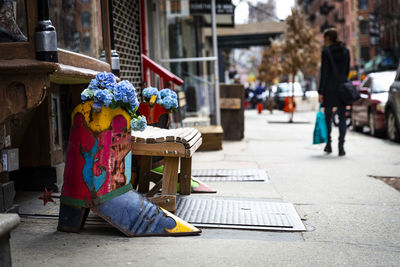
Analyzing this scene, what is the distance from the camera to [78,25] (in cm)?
574

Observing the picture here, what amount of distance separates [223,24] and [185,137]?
13.2 meters

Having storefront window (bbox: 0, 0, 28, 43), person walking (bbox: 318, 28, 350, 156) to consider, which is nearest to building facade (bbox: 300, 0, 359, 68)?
person walking (bbox: 318, 28, 350, 156)

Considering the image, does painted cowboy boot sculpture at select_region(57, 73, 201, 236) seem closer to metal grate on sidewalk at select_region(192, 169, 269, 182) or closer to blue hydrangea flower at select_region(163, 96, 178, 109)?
blue hydrangea flower at select_region(163, 96, 178, 109)

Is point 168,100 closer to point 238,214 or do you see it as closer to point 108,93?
point 238,214

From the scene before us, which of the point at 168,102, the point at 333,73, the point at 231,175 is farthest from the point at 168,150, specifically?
the point at 333,73

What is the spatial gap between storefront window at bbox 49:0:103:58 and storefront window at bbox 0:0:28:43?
68 cm

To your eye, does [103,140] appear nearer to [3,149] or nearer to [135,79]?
[3,149]

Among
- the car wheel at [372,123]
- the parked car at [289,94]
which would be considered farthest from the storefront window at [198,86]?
the parked car at [289,94]

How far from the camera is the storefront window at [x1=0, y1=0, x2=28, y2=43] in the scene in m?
4.02

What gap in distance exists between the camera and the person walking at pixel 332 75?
10.0m

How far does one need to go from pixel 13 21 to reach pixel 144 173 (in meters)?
A: 2.38

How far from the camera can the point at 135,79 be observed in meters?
9.70

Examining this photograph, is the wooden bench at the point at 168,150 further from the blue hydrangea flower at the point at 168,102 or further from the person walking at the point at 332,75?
the person walking at the point at 332,75

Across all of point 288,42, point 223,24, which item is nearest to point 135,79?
point 223,24
